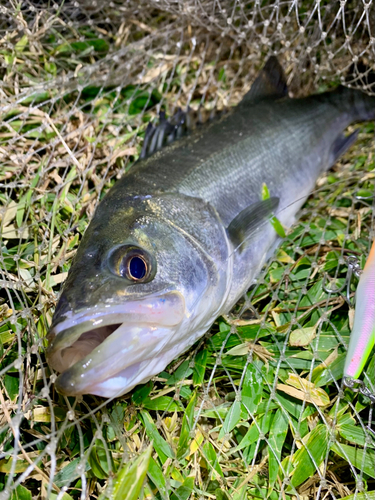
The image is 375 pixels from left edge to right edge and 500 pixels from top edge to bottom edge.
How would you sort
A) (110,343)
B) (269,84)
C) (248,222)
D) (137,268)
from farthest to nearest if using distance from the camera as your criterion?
(269,84), (248,222), (137,268), (110,343)

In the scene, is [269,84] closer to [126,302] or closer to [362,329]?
[362,329]

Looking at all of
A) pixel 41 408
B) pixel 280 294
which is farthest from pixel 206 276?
pixel 41 408

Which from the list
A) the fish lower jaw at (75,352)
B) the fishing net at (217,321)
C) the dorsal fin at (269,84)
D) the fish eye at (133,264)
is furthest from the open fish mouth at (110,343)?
the dorsal fin at (269,84)

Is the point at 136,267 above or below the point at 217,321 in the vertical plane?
above

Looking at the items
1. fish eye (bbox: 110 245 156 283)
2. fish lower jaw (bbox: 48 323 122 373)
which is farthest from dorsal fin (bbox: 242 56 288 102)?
fish lower jaw (bbox: 48 323 122 373)

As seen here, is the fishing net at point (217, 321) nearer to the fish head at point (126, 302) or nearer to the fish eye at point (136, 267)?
the fish head at point (126, 302)

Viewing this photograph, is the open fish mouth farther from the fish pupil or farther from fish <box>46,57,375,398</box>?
the fish pupil

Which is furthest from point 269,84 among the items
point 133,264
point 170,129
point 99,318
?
point 99,318
